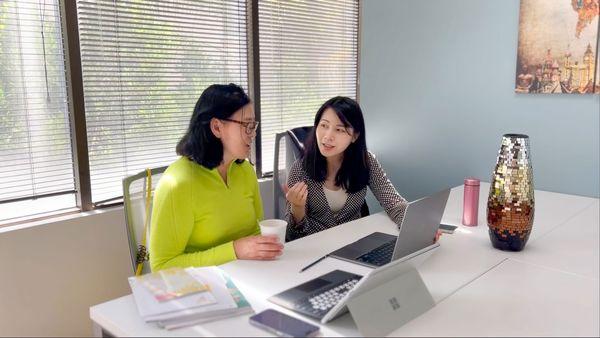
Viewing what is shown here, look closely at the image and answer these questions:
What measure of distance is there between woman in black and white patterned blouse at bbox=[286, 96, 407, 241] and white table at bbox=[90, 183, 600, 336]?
0.20 m

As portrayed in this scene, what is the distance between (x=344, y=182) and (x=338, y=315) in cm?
110

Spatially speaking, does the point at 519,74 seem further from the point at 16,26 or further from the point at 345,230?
the point at 16,26

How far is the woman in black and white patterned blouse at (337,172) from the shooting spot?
2090mm

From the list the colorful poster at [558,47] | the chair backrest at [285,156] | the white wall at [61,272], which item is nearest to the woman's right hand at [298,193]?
the chair backrest at [285,156]

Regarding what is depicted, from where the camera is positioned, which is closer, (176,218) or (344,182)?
(176,218)

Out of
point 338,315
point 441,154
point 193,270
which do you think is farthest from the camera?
point 441,154

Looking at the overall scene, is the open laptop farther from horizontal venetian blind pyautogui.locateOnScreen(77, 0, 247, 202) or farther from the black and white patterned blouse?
horizontal venetian blind pyautogui.locateOnScreen(77, 0, 247, 202)

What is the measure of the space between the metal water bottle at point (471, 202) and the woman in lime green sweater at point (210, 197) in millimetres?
837

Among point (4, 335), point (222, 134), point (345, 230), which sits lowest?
point (4, 335)

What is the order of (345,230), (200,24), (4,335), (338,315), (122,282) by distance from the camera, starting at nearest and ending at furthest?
(338,315), (345,230), (4,335), (122,282), (200,24)

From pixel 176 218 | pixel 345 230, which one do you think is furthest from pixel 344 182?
pixel 176 218

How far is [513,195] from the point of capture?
60.8 inches

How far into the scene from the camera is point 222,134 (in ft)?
5.45

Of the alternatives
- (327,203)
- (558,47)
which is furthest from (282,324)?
(558,47)
